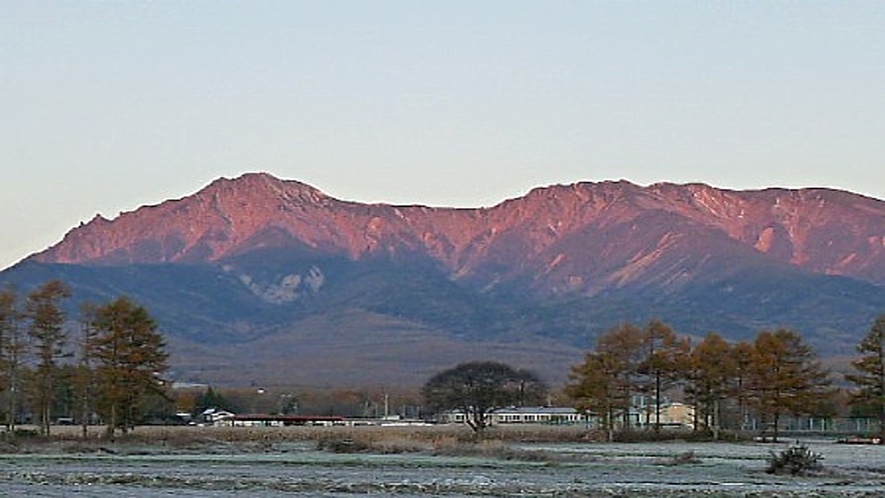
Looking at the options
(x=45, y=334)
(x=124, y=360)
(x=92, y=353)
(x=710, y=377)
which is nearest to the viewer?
(x=45, y=334)

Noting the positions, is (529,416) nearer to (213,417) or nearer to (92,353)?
(213,417)

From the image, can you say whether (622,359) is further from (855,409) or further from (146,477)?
(146,477)

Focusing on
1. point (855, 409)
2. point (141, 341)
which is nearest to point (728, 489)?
point (141, 341)

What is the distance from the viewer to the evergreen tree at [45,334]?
10644 centimetres

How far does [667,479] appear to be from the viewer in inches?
2569

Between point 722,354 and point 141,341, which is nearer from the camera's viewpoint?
point 141,341

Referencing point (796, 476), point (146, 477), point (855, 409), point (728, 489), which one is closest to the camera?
point (728, 489)

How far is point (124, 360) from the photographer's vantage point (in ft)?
354

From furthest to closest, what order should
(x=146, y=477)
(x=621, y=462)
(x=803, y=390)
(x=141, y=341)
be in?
(x=803, y=390) → (x=141, y=341) → (x=621, y=462) → (x=146, y=477)

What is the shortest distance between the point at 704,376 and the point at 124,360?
151ft

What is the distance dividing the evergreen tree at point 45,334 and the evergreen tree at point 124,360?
253cm

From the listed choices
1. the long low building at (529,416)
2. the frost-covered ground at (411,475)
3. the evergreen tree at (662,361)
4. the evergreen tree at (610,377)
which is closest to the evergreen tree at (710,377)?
the evergreen tree at (662,361)

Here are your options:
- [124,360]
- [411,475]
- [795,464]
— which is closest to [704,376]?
[124,360]

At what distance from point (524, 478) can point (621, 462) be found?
17.2 m
